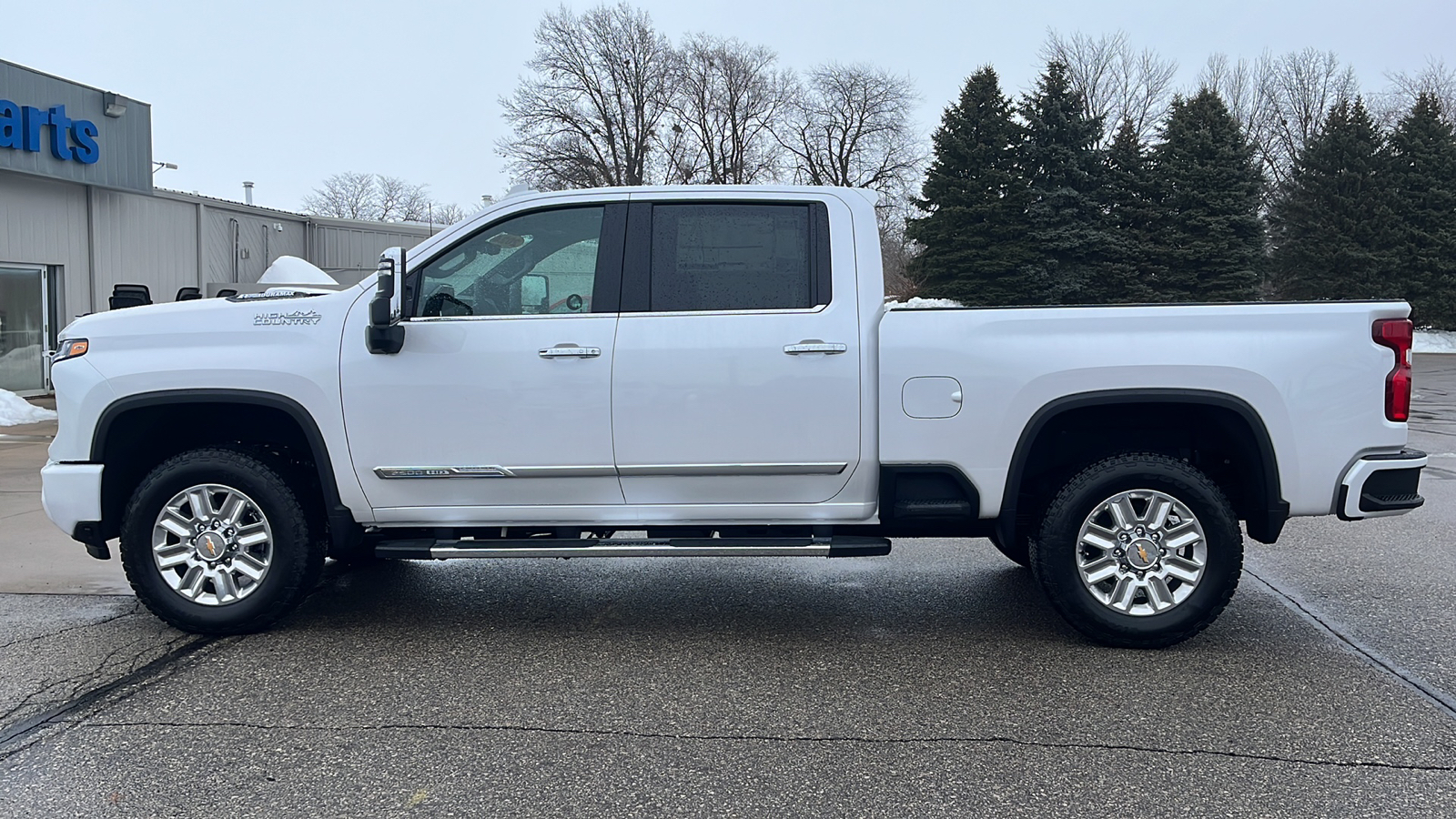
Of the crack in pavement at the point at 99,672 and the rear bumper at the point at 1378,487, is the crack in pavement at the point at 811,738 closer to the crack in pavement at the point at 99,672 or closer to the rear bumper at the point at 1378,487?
the crack in pavement at the point at 99,672

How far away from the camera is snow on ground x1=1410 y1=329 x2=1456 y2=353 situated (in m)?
37.9

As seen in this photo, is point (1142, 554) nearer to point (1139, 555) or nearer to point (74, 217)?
point (1139, 555)

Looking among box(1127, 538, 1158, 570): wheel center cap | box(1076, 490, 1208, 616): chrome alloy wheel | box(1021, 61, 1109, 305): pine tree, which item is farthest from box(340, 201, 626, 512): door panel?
box(1021, 61, 1109, 305): pine tree

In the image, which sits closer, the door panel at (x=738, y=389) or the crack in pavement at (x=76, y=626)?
the door panel at (x=738, y=389)

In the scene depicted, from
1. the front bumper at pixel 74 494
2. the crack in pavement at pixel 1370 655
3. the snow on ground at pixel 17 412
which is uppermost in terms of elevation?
the front bumper at pixel 74 494

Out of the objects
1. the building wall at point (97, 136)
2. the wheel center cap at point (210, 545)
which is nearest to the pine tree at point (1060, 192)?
the building wall at point (97, 136)

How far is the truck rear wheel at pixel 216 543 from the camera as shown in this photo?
199 inches

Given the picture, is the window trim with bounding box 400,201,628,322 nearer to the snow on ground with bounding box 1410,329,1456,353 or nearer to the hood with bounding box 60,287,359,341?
the hood with bounding box 60,287,359,341

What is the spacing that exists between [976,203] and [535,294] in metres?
37.6

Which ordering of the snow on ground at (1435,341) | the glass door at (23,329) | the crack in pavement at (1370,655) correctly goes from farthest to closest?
the snow on ground at (1435,341)
the glass door at (23,329)
the crack in pavement at (1370,655)

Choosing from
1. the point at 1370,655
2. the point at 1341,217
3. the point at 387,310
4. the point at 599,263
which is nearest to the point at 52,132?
the point at 387,310

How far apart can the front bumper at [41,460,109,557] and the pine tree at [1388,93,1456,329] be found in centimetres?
4504

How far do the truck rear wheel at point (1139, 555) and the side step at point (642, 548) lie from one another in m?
0.79

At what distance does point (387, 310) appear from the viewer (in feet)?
15.9
